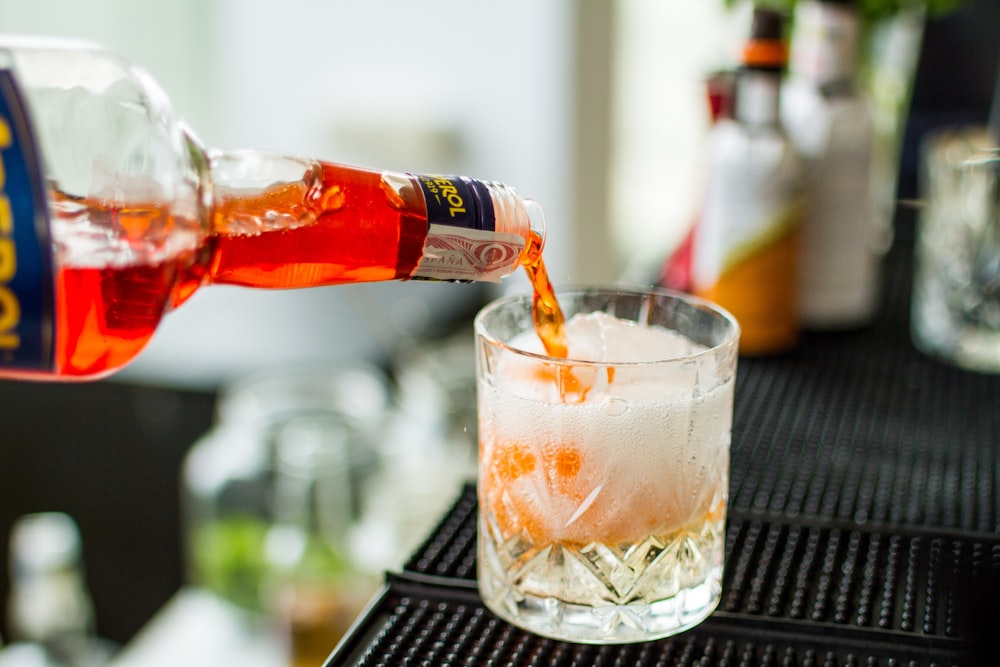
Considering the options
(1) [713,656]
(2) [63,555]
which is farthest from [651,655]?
(2) [63,555]

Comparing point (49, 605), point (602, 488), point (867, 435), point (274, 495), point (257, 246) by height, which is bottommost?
point (49, 605)

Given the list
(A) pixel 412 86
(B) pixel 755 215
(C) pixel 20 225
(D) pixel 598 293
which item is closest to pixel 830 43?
(B) pixel 755 215

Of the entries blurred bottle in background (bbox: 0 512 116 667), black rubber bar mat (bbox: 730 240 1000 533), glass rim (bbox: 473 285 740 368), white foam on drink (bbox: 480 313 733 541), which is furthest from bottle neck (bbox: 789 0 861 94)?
blurred bottle in background (bbox: 0 512 116 667)

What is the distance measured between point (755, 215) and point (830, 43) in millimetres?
228

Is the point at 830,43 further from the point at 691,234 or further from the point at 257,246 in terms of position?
the point at 257,246

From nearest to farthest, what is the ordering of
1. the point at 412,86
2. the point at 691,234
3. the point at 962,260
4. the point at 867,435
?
the point at 867,435 < the point at 962,260 < the point at 691,234 < the point at 412,86

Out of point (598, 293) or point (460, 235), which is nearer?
point (460, 235)

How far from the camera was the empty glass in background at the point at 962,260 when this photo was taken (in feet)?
3.61

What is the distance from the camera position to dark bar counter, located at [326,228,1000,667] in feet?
2.00

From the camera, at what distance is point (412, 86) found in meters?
2.62

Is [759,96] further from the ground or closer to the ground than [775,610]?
further from the ground

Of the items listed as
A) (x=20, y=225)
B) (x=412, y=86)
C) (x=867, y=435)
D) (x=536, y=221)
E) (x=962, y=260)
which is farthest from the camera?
(x=412, y=86)

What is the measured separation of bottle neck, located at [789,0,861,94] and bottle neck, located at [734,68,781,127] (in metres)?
0.12

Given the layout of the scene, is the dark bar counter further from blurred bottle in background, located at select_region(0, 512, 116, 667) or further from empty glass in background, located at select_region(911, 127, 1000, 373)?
blurred bottle in background, located at select_region(0, 512, 116, 667)
